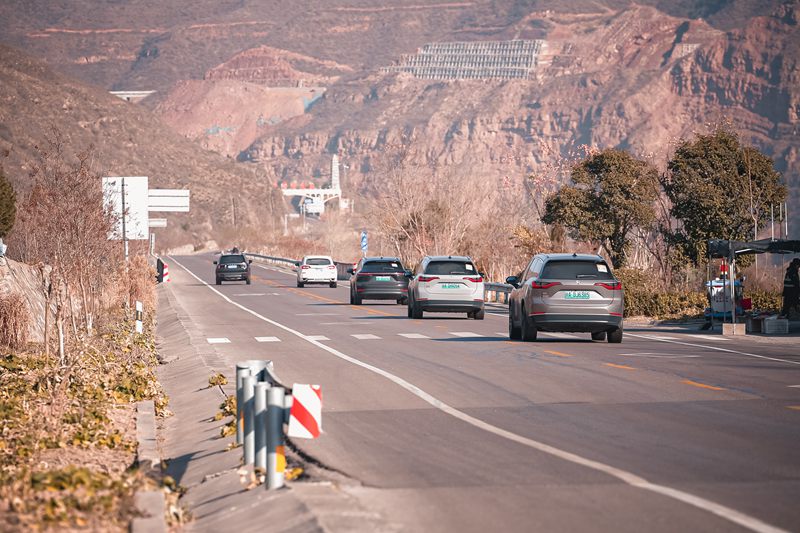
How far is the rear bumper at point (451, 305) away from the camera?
35844mm

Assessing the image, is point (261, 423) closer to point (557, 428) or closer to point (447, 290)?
point (557, 428)

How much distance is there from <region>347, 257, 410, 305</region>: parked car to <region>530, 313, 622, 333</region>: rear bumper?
1867cm

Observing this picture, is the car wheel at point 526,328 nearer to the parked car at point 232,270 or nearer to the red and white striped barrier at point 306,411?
the red and white striped barrier at point 306,411

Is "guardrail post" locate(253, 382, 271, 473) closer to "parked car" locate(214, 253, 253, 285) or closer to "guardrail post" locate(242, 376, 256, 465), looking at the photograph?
"guardrail post" locate(242, 376, 256, 465)

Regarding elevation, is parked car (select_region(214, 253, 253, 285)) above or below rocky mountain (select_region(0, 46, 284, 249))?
below

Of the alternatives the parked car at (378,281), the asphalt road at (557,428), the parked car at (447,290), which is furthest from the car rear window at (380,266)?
the asphalt road at (557,428)

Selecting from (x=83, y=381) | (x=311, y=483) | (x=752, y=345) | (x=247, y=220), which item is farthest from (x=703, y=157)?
(x=247, y=220)

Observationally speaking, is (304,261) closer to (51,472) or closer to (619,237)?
(619,237)

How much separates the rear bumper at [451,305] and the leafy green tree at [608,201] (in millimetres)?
11911

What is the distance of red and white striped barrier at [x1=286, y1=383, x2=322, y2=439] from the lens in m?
10.6

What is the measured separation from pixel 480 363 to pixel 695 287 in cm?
2404

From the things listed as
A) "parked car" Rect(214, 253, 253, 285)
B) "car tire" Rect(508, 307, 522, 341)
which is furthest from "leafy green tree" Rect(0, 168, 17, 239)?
"car tire" Rect(508, 307, 522, 341)

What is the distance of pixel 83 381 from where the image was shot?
62.1ft

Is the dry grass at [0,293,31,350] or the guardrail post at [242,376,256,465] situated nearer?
the guardrail post at [242,376,256,465]
